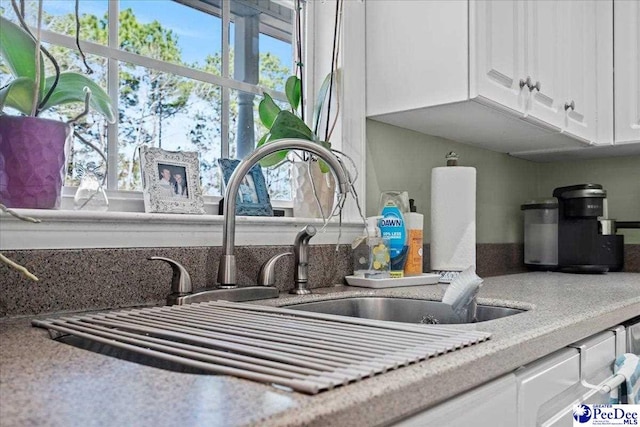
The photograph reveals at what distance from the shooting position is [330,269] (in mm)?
1627

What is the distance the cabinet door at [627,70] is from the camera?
7.38ft

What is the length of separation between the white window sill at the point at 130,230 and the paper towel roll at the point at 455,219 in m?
0.41

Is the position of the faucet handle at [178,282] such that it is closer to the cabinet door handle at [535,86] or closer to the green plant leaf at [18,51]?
the green plant leaf at [18,51]

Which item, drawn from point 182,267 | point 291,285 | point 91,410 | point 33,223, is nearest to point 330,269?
point 291,285

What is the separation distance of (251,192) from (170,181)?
0.79ft

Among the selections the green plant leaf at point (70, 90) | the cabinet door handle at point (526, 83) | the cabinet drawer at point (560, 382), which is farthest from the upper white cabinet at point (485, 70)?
the green plant leaf at point (70, 90)

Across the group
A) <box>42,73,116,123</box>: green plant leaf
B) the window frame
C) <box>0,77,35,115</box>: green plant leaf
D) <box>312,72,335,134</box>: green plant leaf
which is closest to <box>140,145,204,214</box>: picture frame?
the window frame

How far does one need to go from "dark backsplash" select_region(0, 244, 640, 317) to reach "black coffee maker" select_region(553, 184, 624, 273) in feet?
4.37

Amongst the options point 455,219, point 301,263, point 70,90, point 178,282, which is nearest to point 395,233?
point 455,219

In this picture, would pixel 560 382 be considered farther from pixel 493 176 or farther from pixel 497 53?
pixel 493 176

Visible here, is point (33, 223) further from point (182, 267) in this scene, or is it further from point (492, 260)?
point (492, 260)

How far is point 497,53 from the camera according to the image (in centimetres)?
168

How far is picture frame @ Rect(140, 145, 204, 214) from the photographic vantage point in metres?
1.32

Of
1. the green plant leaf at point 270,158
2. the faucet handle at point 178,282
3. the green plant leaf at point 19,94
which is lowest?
the faucet handle at point 178,282
